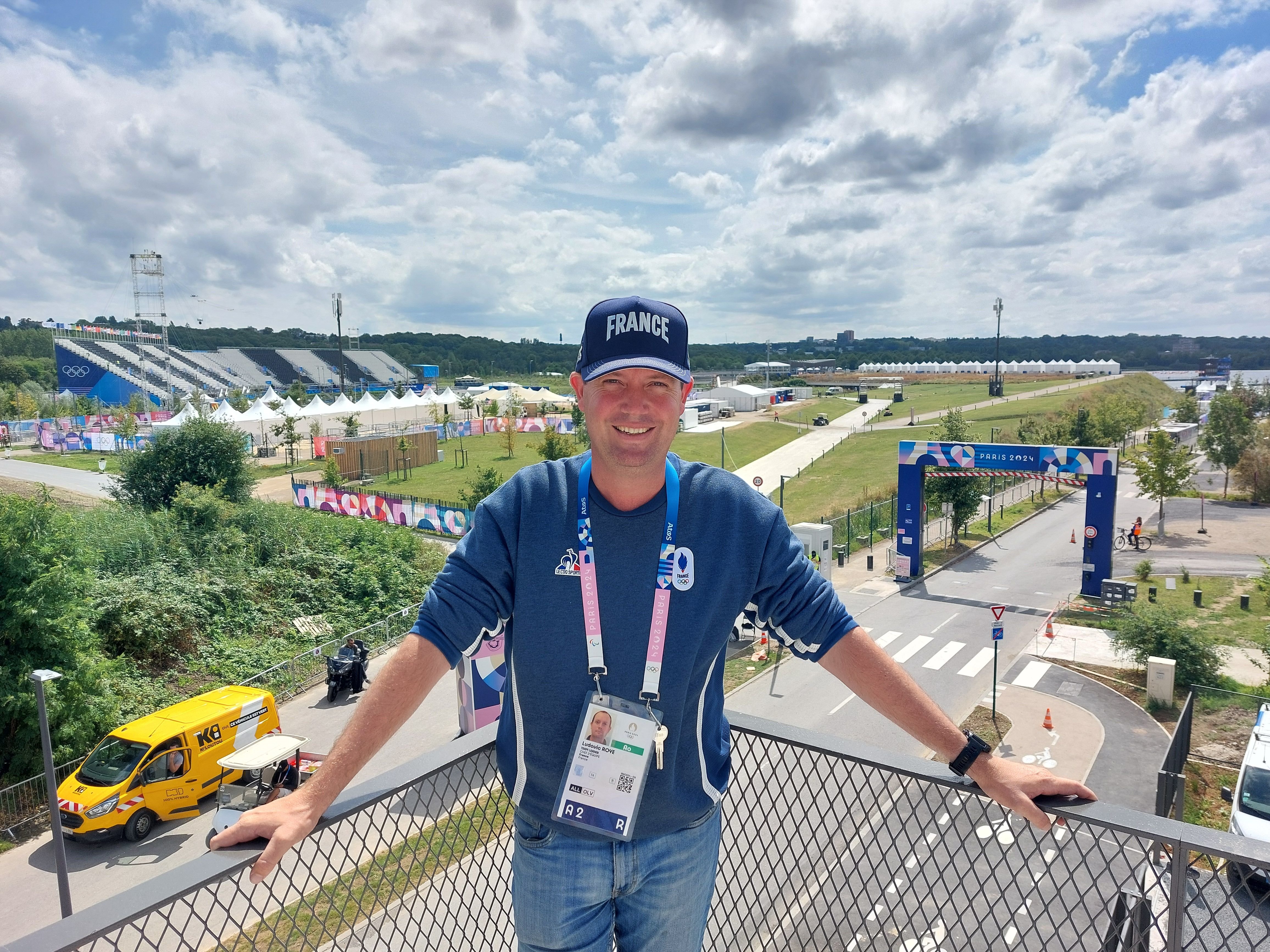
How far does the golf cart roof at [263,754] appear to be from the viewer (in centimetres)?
1335

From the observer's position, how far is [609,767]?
240cm

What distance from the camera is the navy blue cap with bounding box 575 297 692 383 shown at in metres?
2.52

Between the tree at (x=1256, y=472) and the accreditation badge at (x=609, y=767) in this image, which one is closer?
the accreditation badge at (x=609, y=767)

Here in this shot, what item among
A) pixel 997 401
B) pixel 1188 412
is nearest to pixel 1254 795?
pixel 1188 412

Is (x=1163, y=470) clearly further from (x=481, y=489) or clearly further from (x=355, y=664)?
(x=355, y=664)

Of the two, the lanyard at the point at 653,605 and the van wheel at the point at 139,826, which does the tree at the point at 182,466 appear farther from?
the lanyard at the point at 653,605

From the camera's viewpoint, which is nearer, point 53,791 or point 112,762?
point 53,791

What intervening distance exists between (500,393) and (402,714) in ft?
303

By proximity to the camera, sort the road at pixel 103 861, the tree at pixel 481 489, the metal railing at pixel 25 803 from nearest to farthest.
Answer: the road at pixel 103 861, the metal railing at pixel 25 803, the tree at pixel 481 489

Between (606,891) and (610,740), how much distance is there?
507 mm

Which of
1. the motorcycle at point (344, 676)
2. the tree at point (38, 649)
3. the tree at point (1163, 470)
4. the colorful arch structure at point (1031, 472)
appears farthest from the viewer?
the tree at point (1163, 470)

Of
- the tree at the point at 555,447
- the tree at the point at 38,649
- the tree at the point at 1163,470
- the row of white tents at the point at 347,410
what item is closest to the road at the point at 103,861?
the tree at the point at 38,649

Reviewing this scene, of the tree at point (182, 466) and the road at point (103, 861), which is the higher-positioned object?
the tree at point (182, 466)

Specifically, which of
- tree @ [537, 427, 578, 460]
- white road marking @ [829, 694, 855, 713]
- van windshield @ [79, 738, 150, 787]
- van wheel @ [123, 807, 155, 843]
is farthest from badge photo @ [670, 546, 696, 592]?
tree @ [537, 427, 578, 460]
